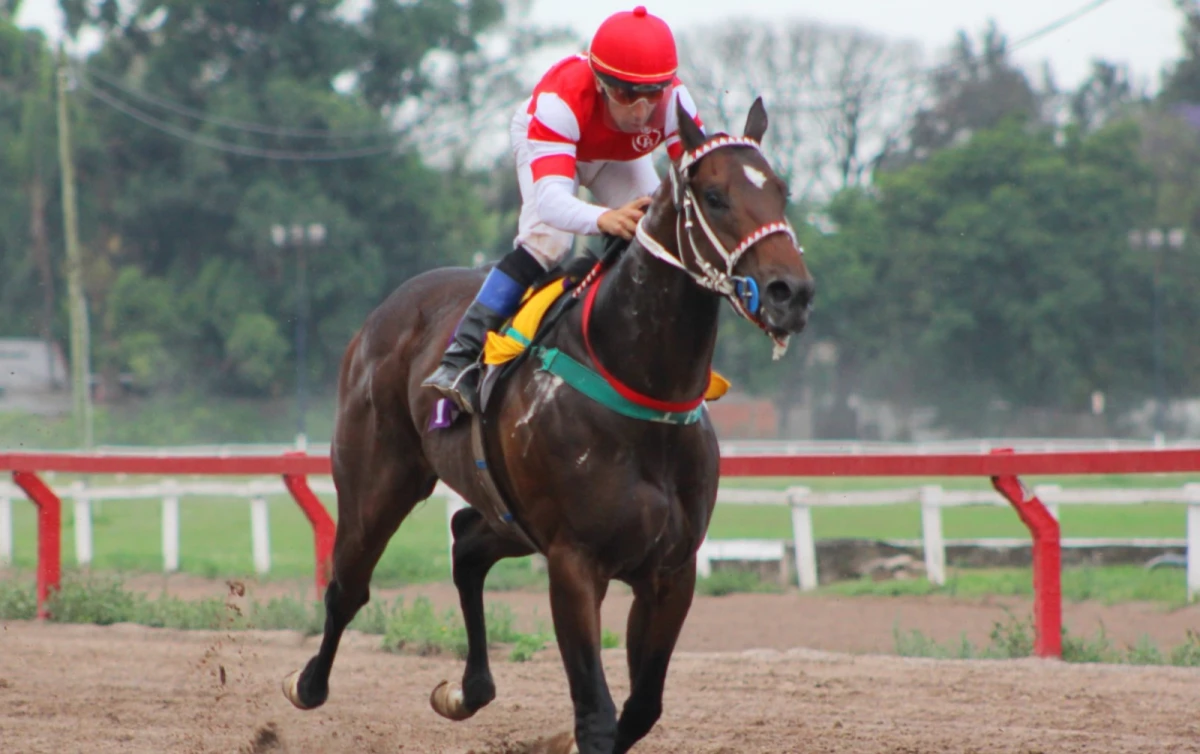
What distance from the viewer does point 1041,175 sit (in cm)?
4394

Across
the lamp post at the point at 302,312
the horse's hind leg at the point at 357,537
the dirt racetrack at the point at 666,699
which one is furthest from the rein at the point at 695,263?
the lamp post at the point at 302,312

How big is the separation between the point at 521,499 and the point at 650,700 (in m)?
0.77

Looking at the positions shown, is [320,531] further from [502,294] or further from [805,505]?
[502,294]

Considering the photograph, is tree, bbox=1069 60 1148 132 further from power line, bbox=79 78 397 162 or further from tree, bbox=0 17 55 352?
tree, bbox=0 17 55 352

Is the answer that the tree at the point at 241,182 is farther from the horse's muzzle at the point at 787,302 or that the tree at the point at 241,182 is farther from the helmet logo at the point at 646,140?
the horse's muzzle at the point at 787,302

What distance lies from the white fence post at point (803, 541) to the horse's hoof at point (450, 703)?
5559 mm

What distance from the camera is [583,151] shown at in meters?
4.79

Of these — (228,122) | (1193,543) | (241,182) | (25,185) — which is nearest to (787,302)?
(1193,543)

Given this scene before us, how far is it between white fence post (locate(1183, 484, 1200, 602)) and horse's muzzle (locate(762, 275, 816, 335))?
21.6ft

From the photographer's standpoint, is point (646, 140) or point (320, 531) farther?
point (320, 531)

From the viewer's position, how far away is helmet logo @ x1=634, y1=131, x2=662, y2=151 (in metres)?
4.71

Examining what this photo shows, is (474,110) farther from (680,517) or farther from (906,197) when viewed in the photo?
(680,517)

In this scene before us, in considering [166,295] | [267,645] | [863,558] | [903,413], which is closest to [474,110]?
[166,295]

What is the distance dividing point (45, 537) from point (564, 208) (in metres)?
6.60
